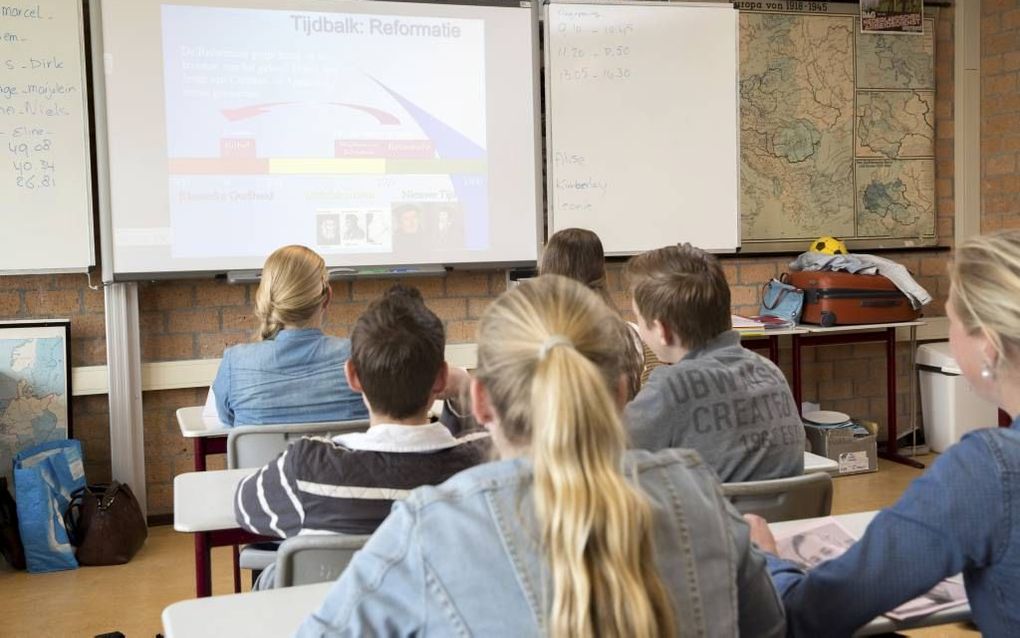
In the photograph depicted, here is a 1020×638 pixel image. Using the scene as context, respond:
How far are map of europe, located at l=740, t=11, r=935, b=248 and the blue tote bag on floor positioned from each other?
3.22 meters

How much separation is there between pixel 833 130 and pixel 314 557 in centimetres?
416

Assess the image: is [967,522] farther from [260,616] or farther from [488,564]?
[260,616]

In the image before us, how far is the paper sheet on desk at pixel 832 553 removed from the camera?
1.32 meters

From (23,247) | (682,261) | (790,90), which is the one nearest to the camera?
(682,261)

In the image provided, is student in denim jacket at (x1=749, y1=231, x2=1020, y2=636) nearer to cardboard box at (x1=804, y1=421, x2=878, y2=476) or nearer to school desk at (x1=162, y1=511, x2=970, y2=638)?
school desk at (x1=162, y1=511, x2=970, y2=638)

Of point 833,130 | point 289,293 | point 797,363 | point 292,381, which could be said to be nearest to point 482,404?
point 292,381

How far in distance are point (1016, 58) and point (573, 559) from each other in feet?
16.5

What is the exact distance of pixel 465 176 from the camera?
423cm

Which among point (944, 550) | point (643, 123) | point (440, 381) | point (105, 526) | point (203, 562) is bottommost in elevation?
point (105, 526)

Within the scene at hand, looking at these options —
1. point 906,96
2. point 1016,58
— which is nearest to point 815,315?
point 906,96

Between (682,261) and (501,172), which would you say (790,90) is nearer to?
(501,172)

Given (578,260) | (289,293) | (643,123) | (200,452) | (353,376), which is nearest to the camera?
(353,376)

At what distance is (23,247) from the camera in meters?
3.71

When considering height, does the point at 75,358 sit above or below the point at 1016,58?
below
